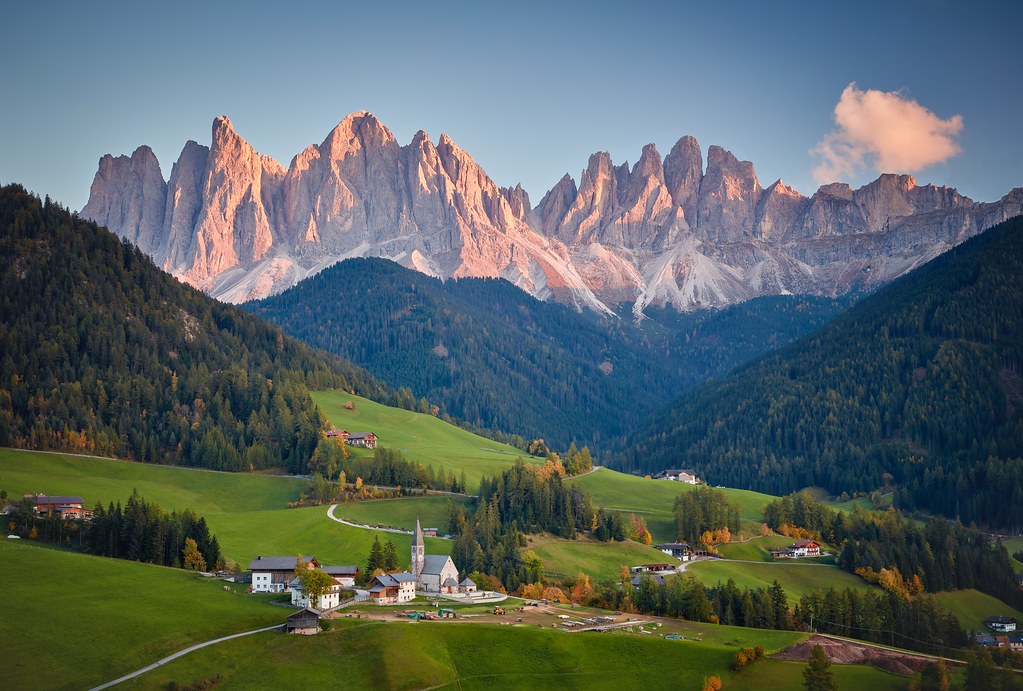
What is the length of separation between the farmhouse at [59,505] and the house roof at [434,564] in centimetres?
4549

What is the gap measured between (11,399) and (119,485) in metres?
34.8

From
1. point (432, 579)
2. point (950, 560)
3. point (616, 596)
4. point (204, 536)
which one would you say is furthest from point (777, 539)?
point (204, 536)

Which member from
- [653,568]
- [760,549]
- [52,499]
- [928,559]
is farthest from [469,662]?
[928,559]

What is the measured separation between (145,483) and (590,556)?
7399cm

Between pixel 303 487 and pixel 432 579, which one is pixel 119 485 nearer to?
pixel 303 487

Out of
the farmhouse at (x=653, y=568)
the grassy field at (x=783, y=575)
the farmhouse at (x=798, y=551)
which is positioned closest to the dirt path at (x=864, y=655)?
the grassy field at (x=783, y=575)

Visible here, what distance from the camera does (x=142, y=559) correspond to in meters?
126

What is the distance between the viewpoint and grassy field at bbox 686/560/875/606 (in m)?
151

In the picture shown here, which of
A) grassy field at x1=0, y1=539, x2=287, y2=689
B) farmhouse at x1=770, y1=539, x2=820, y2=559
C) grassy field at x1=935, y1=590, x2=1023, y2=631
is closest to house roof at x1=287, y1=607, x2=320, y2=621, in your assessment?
grassy field at x1=0, y1=539, x2=287, y2=689

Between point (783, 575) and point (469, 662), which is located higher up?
point (783, 575)

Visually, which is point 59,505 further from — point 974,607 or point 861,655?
point 974,607

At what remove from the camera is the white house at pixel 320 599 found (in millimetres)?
106188

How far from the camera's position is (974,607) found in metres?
156

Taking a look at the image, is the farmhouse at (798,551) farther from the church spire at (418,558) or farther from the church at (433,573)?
the church spire at (418,558)
